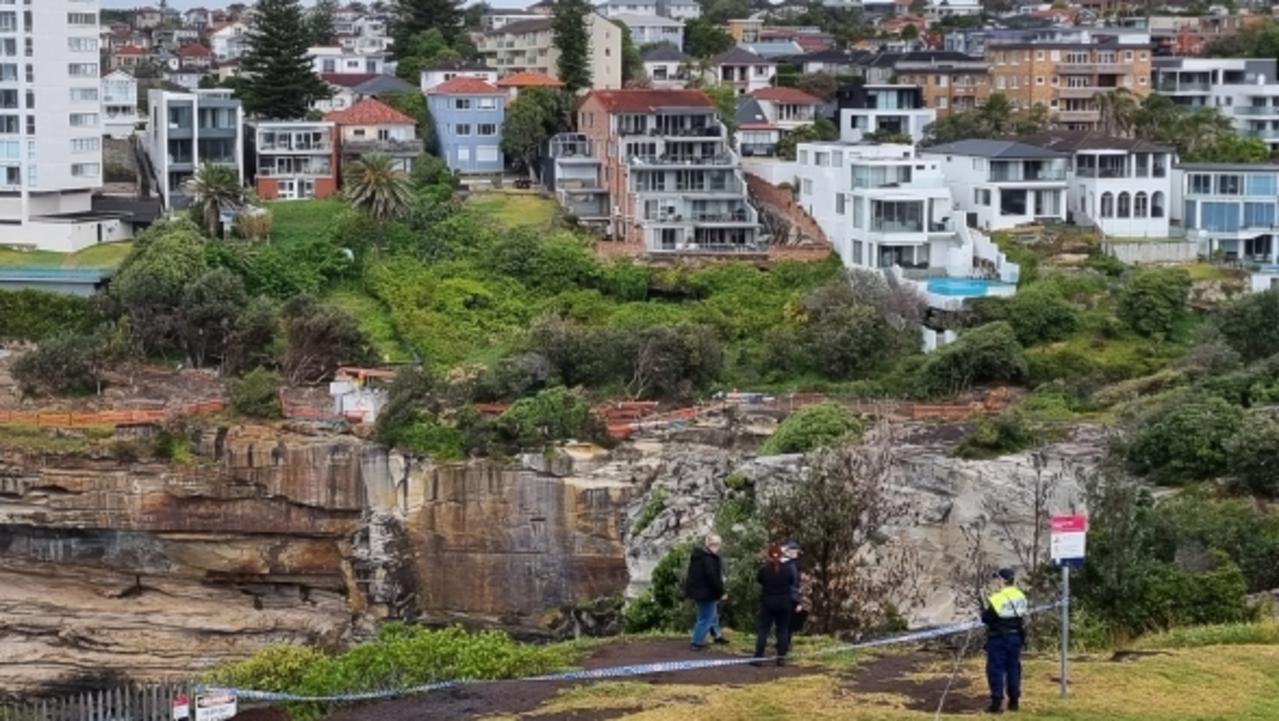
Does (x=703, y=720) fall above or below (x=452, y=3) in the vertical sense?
below

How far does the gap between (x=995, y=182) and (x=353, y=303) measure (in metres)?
17.2

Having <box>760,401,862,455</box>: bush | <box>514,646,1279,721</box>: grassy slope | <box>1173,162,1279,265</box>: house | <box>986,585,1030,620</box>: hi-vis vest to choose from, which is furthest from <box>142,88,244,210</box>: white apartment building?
<box>986,585,1030,620</box>: hi-vis vest

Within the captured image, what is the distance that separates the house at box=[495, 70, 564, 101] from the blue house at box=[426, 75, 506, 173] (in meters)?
1.94

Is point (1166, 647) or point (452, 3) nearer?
point (1166, 647)

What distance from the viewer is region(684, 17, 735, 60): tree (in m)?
86.8

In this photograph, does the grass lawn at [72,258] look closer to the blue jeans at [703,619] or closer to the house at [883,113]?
the house at [883,113]

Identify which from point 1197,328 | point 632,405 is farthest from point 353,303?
point 1197,328

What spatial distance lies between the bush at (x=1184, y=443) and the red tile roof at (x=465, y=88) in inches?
1282

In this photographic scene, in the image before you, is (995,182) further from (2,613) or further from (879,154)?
(2,613)

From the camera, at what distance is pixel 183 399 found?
1686 inches

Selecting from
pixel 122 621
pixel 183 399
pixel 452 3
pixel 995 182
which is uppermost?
pixel 452 3

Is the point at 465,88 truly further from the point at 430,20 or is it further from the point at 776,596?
the point at 776,596

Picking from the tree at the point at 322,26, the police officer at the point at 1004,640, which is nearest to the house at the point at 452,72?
the tree at the point at 322,26

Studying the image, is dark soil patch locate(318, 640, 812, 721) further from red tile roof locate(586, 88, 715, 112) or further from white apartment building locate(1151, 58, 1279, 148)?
white apartment building locate(1151, 58, 1279, 148)
